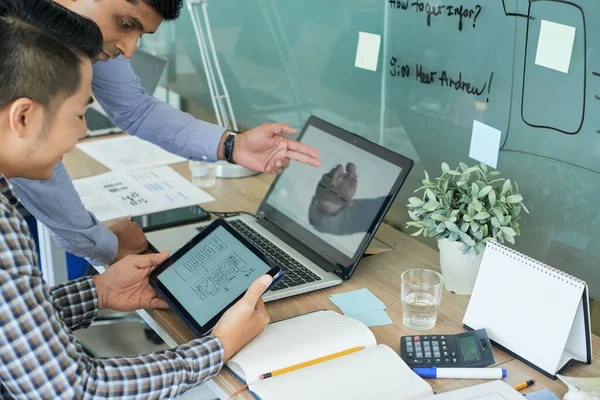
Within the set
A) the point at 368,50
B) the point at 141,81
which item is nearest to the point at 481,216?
the point at 368,50

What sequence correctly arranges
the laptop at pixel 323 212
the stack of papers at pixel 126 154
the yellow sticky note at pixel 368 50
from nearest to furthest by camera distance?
the laptop at pixel 323 212, the yellow sticky note at pixel 368 50, the stack of papers at pixel 126 154

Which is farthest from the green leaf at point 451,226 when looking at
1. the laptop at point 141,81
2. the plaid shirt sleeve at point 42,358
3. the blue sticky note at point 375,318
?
the laptop at point 141,81

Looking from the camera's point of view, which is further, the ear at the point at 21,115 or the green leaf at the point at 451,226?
the green leaf at the point at 451,226

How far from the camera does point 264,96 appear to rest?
7.64 ft

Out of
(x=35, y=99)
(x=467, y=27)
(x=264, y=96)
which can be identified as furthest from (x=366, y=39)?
(x=35, y=99)

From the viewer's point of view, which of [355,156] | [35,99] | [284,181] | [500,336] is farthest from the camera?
[284,181]

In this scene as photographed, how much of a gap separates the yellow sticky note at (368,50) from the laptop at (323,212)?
0.21 meters

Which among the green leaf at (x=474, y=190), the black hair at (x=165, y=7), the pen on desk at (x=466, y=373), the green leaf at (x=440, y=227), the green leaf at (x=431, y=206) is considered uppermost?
the black hair at (x=165, y=7)

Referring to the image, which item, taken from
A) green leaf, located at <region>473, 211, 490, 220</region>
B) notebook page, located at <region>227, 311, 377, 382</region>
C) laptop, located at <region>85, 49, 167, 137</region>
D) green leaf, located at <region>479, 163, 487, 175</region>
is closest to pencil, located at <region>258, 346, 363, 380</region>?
notebook page, located at <region>227, 311, 377, 382</region>

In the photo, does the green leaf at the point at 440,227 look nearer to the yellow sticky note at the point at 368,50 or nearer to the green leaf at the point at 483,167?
the green leaf at the point at 483,167

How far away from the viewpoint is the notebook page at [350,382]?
3.59 feet

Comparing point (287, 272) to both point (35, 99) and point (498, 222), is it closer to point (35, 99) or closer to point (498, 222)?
point (498, 222)

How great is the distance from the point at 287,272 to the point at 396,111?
519mm

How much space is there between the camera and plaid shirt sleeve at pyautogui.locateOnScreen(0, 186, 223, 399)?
37.0 inches
